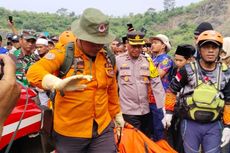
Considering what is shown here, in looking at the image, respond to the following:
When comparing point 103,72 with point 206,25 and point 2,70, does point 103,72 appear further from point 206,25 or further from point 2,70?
point 206,25

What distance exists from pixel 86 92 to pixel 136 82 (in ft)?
7.17

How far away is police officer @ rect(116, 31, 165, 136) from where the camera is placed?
5855 millimetres

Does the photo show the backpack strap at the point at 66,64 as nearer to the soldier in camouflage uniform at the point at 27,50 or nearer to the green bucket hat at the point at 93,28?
the green bucket hat at the point at 93,28

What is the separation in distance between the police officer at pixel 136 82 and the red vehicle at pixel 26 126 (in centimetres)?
161

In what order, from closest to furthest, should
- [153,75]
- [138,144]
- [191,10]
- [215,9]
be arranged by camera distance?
[138,144] → [153,75] → [215,9] → [191,10]

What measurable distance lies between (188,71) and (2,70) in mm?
3099

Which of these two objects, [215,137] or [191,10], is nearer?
[215,137]

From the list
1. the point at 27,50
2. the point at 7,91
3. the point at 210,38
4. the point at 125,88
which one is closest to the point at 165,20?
the point at 27,50

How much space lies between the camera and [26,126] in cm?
402

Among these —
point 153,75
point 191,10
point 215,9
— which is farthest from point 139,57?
point 191,10

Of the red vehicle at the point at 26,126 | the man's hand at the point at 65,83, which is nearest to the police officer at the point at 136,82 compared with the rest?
the red vehicle at the point at 26,126

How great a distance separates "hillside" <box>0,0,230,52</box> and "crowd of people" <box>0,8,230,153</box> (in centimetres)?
3238

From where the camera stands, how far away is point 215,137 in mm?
4688

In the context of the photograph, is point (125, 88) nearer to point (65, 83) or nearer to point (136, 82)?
point (136, 82)
